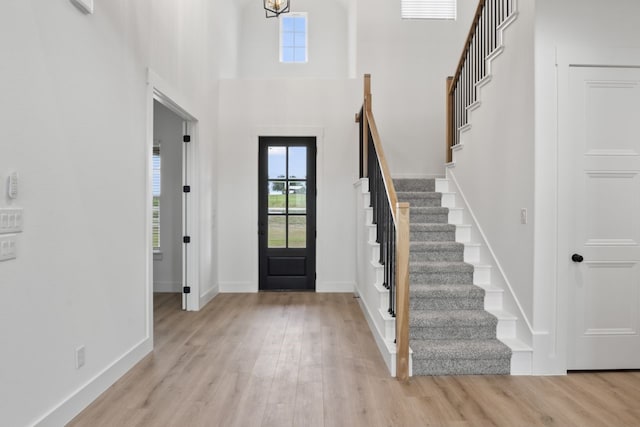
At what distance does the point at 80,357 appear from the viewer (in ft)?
8.36

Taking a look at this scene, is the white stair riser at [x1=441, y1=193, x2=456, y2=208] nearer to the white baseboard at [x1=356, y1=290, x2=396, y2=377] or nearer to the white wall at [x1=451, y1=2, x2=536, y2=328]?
the white wall at [x1=451, y1=2, x2=536, y2=328]

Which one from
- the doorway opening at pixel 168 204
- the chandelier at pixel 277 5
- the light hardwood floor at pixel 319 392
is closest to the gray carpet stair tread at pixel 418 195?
the light hardwood floor at pixel 319 392

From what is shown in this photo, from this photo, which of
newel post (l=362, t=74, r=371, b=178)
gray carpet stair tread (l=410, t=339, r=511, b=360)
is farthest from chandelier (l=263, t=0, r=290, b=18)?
gray carpet stair tread (l=410, t=339, r=511, b=360)

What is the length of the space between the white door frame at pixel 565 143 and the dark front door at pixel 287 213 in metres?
3.63

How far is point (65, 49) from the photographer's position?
7.88ft

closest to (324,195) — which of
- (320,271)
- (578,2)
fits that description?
(320,271)

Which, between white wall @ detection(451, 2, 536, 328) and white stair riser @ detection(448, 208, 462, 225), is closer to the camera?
white wall @ detection(451, 2, 536, 328)

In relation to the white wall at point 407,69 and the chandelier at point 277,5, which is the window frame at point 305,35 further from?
the chandelier at point 277,5

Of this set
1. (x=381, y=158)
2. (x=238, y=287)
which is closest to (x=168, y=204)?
(x=238, y=287)

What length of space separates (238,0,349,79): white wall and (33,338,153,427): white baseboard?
5.89 metres

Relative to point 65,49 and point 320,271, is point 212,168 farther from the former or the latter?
point 65,49

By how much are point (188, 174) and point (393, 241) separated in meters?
2.82

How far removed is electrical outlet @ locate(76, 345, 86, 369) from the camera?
252 cm

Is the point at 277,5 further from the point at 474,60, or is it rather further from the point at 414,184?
the point at 414,184
